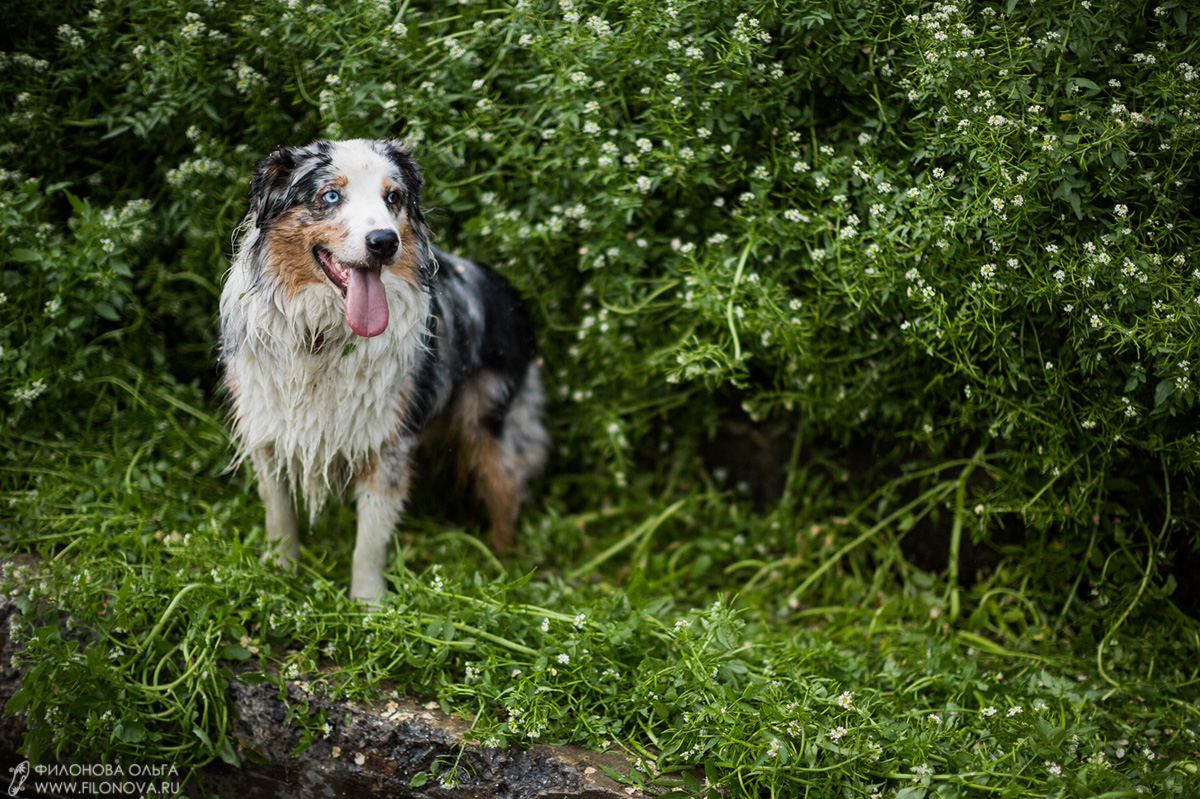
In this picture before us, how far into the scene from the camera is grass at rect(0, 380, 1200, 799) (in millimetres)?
2289

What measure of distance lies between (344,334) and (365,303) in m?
0.24

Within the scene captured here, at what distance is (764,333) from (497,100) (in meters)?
1.40

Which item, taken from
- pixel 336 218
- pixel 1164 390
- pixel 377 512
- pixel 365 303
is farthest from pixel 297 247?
pixel 1164 390

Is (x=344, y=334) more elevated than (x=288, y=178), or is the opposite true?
(x=288, y=178)

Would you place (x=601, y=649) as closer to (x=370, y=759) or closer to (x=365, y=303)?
(x=370, y=759)

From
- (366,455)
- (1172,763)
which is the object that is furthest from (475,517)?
(1172,763)

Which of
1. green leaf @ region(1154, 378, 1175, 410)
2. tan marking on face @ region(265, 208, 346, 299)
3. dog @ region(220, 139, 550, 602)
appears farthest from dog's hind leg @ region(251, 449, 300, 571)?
green leaf @ region(1154, 378, 1175, 410)

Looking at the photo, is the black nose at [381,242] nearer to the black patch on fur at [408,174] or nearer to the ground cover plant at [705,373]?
the black patch on fur at [408,174]

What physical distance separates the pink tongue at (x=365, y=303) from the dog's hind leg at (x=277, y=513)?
71 cm

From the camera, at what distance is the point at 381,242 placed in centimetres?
232

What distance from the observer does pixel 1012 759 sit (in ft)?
7.40

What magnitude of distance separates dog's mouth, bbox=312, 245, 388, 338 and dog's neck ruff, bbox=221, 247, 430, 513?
0.29 ft

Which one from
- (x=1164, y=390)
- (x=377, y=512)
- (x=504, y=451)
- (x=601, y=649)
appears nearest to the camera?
(x=1164, y=390)

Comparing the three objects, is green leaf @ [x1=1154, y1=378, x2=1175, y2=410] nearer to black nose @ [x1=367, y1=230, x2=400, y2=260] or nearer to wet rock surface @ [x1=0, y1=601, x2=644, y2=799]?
wet rock surface @ [x1=0, y1=601, x2=644, y2=799]
